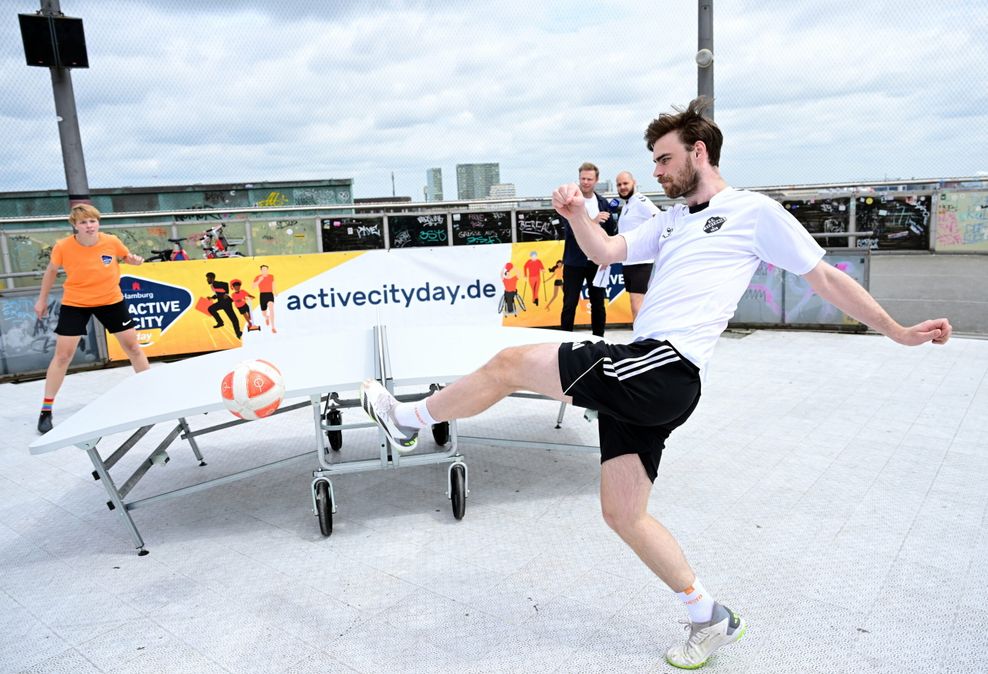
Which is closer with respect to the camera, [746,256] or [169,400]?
[746,256]

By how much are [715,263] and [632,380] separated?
53 centimetres

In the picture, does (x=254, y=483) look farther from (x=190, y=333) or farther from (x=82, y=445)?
(x=190, y=333)

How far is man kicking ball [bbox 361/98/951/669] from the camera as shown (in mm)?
2199

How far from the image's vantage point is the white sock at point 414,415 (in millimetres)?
2541

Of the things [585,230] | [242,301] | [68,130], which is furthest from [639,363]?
[68,130]

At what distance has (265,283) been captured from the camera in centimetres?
841

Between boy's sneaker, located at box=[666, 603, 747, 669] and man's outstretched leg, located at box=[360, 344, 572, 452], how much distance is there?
93cm

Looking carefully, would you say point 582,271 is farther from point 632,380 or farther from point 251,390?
point 632,380

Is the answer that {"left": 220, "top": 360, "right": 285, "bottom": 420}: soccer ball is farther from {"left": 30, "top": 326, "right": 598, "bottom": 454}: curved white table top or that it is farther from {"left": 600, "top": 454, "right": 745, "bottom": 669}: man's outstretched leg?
{"left": 600, "top": 454, "right": 745, "bottom": 669}: man's outstretched leg

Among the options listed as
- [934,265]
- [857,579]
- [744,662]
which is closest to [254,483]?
[744,662]

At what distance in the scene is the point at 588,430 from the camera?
199 inches

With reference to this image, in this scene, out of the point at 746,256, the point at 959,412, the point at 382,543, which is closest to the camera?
the point at 746,256

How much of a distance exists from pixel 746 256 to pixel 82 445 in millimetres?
2997

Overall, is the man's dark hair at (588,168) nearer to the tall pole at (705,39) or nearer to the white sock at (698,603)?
the tall pole at (705,39)
